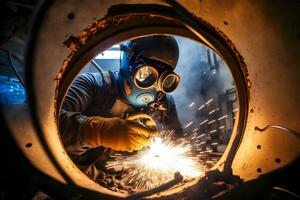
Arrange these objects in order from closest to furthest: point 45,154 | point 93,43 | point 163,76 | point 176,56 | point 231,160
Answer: point 45,154, point 231,160, point 93,43, point 163,76, point 176,56

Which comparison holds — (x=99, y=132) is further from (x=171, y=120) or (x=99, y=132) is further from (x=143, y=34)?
(x=171, y=120)

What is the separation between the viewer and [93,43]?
1.55m

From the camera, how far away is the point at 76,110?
95.4 inches

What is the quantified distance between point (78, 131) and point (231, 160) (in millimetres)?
1270

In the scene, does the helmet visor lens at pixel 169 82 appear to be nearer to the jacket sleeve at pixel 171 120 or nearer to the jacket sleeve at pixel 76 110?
the jacket sleeve at pixel 171 120

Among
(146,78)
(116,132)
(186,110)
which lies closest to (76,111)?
(116,132)

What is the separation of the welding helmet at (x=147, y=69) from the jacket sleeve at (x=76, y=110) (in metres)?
0.34

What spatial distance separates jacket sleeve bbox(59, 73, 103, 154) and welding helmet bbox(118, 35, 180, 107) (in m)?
Result: 0.34

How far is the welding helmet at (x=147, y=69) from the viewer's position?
2.67m

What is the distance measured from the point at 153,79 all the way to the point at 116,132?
32.4 inches

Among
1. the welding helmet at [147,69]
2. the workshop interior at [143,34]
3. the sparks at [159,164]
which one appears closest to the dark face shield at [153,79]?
the welding helmet at [147,69]

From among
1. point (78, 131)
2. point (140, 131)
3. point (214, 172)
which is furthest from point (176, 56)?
point (214, 172)

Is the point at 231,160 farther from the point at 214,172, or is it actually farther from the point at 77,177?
the point at 77,177

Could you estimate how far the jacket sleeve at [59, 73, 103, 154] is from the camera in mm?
2014
